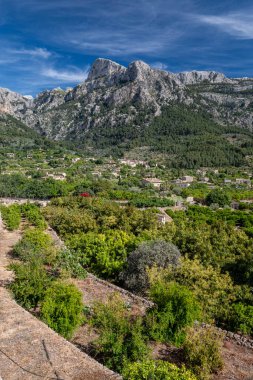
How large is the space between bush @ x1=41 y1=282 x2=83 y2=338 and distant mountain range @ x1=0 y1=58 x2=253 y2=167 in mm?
101980

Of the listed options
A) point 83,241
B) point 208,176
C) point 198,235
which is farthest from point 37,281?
point 208,176

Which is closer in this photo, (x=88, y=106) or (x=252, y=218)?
(x=252, y=218)

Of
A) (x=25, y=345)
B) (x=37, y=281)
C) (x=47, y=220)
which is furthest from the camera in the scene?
(x=47, y=220)

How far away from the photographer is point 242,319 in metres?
14.3

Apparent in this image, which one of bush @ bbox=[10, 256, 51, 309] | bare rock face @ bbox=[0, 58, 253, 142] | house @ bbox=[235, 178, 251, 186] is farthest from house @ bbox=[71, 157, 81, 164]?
bush @ bbox=[10, 256, 51, 309]

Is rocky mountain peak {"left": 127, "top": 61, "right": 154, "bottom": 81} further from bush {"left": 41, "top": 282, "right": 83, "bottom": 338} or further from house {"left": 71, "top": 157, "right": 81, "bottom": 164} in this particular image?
bush {"left": 41, "top": 282, "right": 83, "bottom": 338}

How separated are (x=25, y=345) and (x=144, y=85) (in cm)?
15318

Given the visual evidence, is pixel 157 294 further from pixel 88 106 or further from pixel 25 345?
pixel 88 106

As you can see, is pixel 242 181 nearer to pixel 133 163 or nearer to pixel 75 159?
pixel 133 163

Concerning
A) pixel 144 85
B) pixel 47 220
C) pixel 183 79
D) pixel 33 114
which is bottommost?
pixel 47 220

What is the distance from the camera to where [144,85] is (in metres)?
155

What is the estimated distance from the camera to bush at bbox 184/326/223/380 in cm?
1041

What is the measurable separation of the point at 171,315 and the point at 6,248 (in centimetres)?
1458

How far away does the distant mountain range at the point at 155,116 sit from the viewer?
129375mm
